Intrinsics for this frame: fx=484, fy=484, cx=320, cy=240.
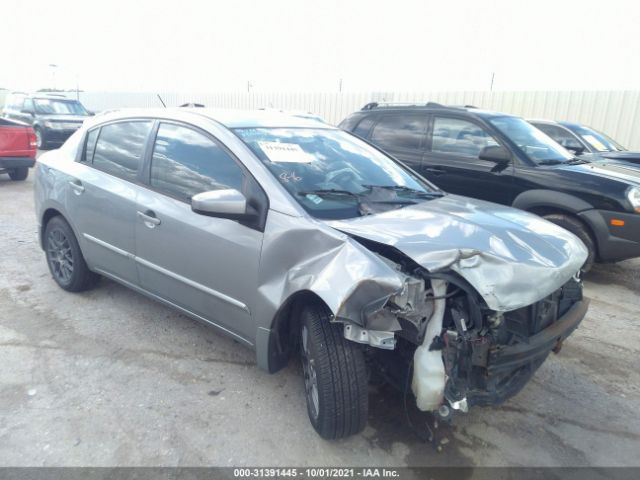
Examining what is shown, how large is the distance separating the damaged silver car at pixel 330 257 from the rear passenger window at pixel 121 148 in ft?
0.06

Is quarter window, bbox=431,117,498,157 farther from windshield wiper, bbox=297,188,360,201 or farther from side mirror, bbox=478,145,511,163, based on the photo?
windshield wiper, bbox=297,188,360,201

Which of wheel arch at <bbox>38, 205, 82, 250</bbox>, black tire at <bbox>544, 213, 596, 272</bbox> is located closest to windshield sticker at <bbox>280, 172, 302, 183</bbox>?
wheel arch at <bbox>38, 205, 82, 250</bbox>

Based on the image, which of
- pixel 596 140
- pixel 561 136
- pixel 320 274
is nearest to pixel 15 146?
pixel 320 274

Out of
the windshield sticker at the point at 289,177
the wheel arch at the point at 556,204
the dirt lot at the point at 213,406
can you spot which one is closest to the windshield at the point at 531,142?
the wheel arch at the point at 556,204

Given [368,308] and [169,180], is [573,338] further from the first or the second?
[169,180]

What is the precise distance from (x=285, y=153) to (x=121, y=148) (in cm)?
151

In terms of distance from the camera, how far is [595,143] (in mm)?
9008

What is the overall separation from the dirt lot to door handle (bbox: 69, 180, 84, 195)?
0.99 m

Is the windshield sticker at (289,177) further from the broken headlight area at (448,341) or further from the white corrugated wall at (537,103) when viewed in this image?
the white corrugated wall at (537,103)

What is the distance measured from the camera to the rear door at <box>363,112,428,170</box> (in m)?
6.20

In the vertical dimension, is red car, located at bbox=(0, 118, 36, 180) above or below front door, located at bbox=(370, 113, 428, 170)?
below

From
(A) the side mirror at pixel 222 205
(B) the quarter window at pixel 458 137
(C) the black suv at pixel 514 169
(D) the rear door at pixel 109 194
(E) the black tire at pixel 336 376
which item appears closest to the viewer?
(E) the black tire at pixel 336 376

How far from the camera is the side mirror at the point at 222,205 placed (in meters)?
2.66

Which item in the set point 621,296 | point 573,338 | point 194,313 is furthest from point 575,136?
point 194,313
